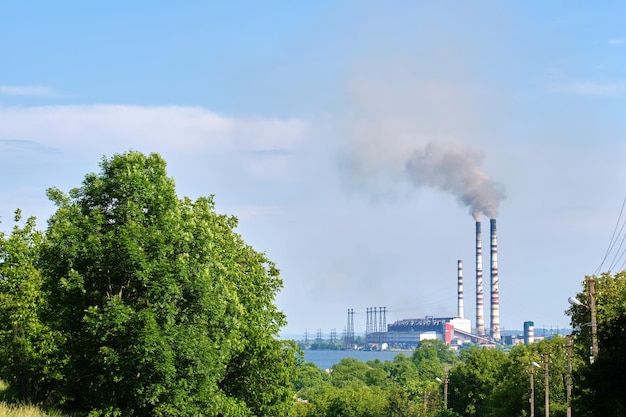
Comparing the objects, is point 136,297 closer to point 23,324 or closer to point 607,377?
point 23,324

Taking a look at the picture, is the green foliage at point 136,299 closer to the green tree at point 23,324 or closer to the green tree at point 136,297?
the green tree at point 136,297

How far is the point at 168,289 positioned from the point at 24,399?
1408 cm

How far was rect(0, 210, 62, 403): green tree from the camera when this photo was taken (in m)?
42.8

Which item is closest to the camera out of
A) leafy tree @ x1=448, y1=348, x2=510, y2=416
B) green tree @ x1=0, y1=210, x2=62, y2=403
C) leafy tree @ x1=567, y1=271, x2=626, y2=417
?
leafy tree @ x1=567, y1=271, x2=626, y2=417

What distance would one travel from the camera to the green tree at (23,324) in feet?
140

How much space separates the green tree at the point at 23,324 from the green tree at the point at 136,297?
5.49 m

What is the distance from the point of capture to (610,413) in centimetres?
3675

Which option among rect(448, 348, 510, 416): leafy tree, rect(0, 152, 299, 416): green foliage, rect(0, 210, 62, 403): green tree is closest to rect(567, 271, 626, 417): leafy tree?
rect(0, 152, 299, 416): green foliage

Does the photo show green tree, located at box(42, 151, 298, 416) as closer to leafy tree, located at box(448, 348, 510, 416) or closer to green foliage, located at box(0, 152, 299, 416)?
green foliage, located at box(0, 152, 299, 416)

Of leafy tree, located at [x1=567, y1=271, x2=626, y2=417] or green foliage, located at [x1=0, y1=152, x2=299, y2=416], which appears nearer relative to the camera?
green foliage, located at [x1=0, y1=152, x2=299, y2=416]

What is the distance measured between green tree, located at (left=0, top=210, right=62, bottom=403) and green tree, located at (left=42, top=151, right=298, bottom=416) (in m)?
5.49

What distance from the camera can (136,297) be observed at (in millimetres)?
35188

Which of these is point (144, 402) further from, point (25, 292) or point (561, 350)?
point (561, 350)

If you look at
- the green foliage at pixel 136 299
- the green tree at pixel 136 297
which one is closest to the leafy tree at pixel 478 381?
the green foliage at pixel 136 299
